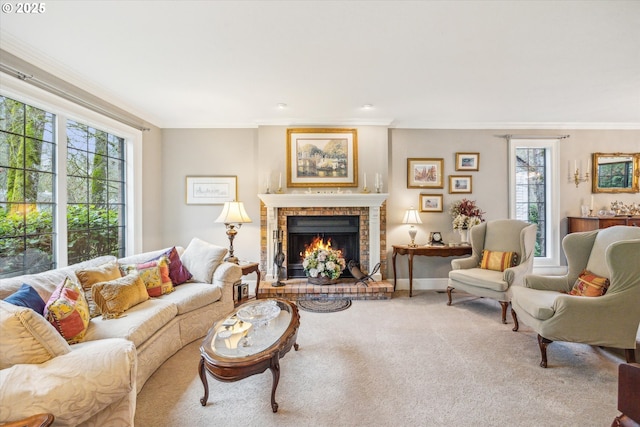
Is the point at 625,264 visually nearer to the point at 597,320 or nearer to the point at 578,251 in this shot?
the point at 597,320

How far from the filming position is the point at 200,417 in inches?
69.0

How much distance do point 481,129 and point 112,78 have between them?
16.3 ft

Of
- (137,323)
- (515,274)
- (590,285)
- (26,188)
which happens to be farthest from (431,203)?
(26,188)

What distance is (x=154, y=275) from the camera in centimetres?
274

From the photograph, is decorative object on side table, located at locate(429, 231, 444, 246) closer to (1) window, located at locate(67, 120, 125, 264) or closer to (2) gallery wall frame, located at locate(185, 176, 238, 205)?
(2) gallery wall frame, located at locate(185, 176, 238, 205)

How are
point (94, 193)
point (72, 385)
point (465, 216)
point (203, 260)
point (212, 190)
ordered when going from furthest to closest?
1. point (212, 190)
2. point (465, 216)
3. point (94, 193)
4. point (203, 260)
5. point (72, 385)

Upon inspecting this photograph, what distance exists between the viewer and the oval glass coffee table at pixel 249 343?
5.36 ft

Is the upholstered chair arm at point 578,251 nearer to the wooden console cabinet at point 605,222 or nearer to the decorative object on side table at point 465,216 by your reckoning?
the decorative object on side table at point 465,216

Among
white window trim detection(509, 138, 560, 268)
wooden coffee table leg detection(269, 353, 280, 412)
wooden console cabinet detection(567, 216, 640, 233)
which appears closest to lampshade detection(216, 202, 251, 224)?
wooden coffee table leg detection(269, 353, 280, 412)

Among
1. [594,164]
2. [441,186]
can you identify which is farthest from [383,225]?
[594,164]

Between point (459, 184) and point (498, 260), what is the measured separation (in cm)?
139

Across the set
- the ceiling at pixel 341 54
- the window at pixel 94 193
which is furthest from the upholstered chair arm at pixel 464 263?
the window at pixel 94 193

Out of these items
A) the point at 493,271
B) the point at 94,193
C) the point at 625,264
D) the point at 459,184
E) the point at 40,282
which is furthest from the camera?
the point at 459,184

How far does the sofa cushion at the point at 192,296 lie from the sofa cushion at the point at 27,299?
2.97 feet
